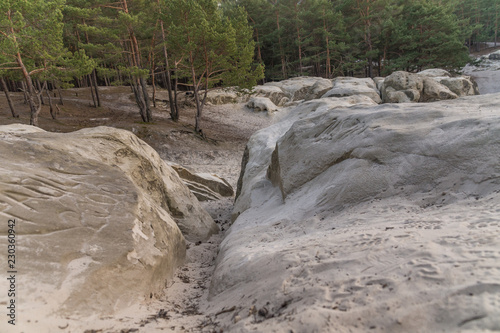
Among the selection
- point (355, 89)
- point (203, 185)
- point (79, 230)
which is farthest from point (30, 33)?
point (355, 89)

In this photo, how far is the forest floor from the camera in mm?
2992

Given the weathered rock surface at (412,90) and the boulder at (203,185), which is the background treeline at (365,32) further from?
the boulder at (203,185)

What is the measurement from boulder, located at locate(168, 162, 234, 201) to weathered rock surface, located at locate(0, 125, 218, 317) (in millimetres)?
4856

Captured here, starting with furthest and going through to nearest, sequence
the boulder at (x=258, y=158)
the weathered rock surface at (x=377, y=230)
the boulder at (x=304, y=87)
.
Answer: the boulder at (x=304, y=87)
the boulder at (x=258, y=158)
the weathered rock surface at (x=377, y=230)

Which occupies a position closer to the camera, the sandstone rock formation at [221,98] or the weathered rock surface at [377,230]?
the weathered rock surface at [377,230]

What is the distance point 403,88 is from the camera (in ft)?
62.1

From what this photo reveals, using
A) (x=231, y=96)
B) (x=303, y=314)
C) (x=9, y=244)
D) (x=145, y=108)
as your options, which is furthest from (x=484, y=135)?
(x=231, y=96)

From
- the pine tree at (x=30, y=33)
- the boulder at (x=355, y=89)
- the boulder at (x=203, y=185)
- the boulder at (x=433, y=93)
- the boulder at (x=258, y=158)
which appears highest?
the pine tree at (x=30, y=33)

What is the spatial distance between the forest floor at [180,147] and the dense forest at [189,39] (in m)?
1.65

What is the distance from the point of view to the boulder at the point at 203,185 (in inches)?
411

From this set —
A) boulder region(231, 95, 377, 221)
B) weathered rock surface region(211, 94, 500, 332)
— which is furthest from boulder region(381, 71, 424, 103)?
weathered rock surface region(211, 94, 500, 332)

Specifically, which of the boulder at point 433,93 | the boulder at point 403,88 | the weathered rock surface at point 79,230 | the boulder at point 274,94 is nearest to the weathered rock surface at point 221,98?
the boulder at point 274,94

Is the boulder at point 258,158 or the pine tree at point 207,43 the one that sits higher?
the pine tree at point 207,43

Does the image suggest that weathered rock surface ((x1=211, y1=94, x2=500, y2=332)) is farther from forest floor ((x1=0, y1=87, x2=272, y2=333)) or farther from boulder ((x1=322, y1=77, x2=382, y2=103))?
boulder ((x1=322, y1=77, x2=382, y2=103))
